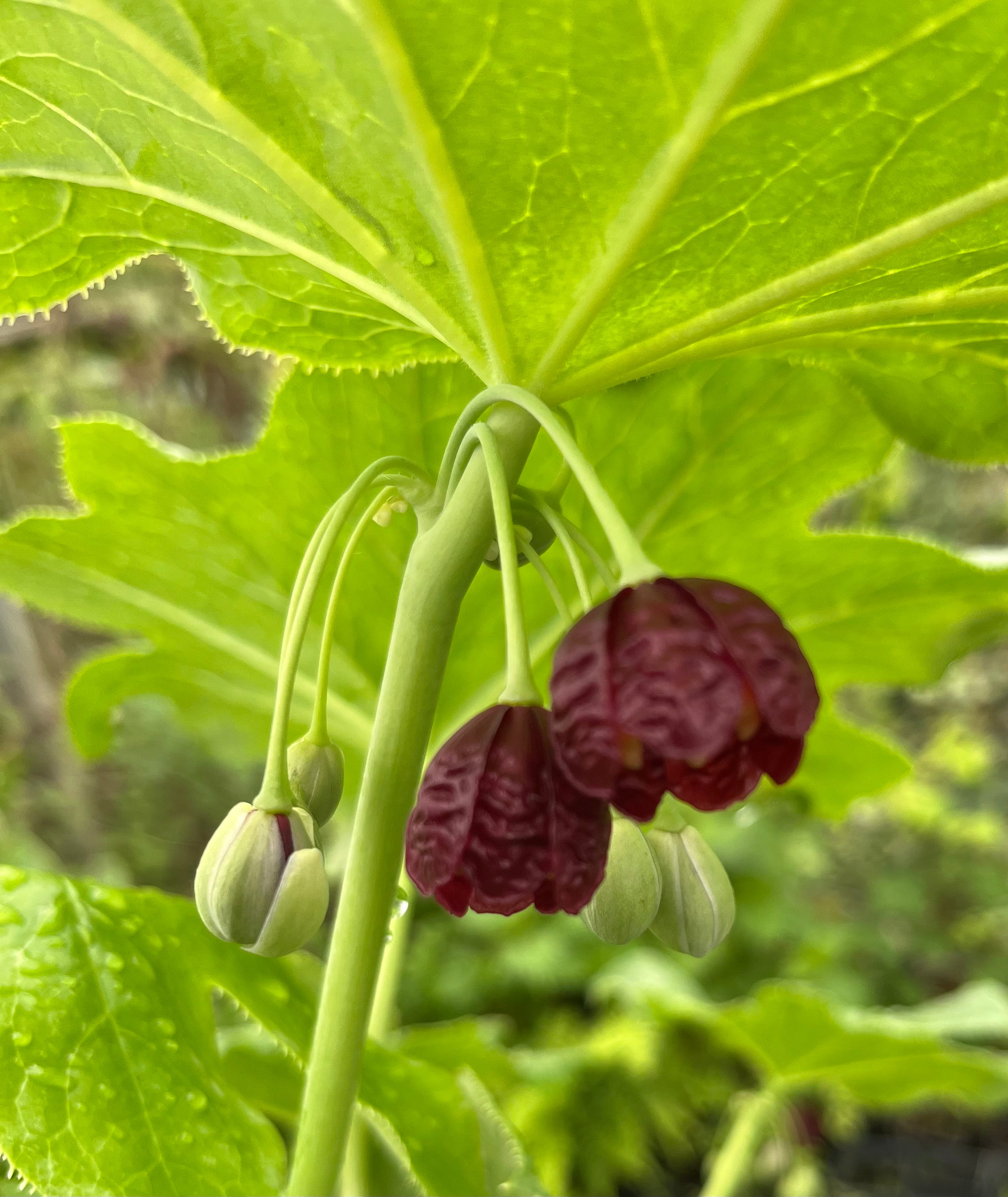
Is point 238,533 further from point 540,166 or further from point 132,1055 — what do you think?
point 540,166

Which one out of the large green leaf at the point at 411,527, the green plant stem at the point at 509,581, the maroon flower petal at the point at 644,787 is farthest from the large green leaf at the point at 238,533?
the maroon flower petal at the point at 644,787

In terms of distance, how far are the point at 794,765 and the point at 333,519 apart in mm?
256

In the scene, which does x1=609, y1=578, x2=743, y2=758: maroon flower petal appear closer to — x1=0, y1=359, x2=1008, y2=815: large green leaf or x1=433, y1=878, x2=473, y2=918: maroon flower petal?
x1=433, y1=878, x2=473, y2=918: maroon flower petal

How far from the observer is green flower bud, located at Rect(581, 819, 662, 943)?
1.65 ft

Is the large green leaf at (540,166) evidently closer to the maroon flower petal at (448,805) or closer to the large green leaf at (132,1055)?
the maroon flower petal at (448,805)

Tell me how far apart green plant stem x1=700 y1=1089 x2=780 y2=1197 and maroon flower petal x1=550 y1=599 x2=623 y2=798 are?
39.1 inches

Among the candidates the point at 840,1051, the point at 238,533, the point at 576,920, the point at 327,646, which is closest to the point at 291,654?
the point at 327,646

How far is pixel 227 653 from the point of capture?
3.24 ft

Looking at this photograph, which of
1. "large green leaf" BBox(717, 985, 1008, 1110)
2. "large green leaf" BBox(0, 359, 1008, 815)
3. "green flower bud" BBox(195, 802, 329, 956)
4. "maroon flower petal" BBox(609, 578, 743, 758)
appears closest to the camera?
"maroon flower petal" BBox(609, 578, 743, 758)

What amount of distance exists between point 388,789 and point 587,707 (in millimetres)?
169

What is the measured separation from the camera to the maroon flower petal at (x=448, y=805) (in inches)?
17.4

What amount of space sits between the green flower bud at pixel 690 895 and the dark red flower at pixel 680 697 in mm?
142

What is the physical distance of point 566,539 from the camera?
19.9 inches

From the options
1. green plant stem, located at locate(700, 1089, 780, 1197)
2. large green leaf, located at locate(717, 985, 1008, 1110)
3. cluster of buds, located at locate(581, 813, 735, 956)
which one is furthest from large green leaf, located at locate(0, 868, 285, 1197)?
large green leaf, located at locate(717, 985, 1008, 1110)
